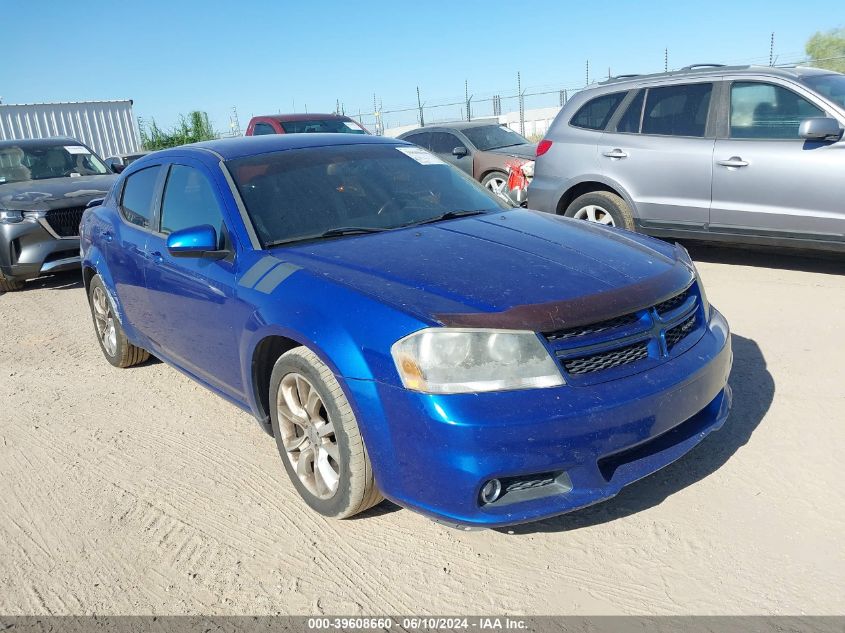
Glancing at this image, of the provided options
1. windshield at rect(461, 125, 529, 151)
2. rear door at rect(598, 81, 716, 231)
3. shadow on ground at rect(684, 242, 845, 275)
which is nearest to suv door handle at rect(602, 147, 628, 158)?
rear door at rect(598, 81, 716, 231)

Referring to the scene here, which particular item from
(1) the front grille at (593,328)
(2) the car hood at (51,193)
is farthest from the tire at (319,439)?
(2) the car hood at (51,193)

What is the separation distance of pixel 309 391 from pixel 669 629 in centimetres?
158

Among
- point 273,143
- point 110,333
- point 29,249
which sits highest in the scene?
point 273,143

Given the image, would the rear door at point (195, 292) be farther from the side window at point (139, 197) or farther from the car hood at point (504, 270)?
the car hood at point (504, 270)

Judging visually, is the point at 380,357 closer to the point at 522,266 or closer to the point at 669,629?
the point at 522,266

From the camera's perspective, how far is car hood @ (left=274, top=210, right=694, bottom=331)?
2568mm

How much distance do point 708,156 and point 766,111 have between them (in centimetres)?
58

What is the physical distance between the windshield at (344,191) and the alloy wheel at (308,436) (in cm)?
75

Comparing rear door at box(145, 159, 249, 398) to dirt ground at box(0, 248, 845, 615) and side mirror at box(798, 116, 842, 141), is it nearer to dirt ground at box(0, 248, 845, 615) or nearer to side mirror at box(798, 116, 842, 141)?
dirt ground at box(0, 248, 845, 615)

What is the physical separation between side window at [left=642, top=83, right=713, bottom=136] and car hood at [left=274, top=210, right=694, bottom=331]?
3.47 metres

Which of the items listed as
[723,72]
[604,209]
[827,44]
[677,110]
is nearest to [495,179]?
[604,209]

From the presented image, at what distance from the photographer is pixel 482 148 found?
39.0 feet

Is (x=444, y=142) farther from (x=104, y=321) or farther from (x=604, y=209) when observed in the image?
(x=104, y=321)

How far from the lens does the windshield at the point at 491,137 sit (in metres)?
12.0
